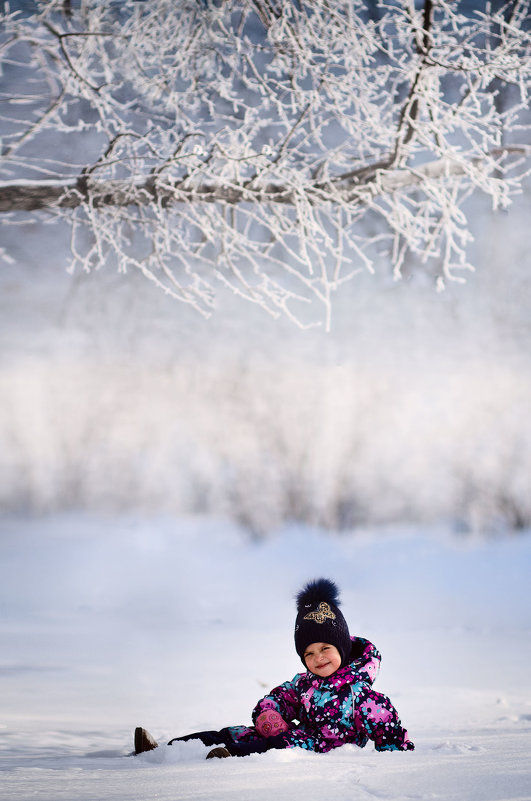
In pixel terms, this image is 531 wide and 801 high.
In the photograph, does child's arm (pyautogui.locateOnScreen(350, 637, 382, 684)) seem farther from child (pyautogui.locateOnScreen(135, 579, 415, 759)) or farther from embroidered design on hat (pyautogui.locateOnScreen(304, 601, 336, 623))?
embroidered design on hat (pyautogui.locateOnScreen(304, 601, 336, 623))

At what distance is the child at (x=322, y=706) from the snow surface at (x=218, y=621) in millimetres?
311

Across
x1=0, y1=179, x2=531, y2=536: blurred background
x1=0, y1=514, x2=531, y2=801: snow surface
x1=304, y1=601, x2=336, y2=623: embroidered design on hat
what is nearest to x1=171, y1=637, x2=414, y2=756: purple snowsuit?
x1=304, y1=601, x2=336, y2=623: embroidered design on hat

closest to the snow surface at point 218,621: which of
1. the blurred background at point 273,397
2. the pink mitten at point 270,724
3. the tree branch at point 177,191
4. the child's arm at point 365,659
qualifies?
the blurred background at point 273,397

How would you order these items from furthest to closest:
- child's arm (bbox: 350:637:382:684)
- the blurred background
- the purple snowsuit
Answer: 1. the blurred background
2. child's arm (bbox: 350:637:382:684)
3. the purple snowsuit

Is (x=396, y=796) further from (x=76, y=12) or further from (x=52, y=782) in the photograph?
(x=76, y=12)

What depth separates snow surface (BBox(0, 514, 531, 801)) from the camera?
6.94ft

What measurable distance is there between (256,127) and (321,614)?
5.79 ft

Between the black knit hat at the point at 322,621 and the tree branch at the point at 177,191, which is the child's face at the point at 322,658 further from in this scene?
the tree branch at the point at 177,191

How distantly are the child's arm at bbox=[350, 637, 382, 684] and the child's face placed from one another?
0.15 feet

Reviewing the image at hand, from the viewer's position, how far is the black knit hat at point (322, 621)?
64.9 inches

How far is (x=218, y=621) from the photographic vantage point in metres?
2.67

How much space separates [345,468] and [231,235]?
968mm

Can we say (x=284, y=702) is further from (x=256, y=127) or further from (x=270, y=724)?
(x=256, y=127)

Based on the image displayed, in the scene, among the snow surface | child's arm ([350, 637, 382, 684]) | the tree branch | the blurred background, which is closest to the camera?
child's arm ([350, 637, 382, 684])
